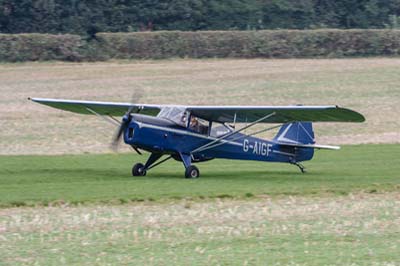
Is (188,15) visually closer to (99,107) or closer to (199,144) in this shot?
(99,107)

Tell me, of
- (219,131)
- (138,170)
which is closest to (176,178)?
(138,170)

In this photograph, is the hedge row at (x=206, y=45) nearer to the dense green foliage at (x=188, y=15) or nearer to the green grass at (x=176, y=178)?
the dense green foliage at (x=188, y=15)

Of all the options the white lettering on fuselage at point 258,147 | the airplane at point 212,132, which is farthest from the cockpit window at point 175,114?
the white lettering on fuselage at point 258,147

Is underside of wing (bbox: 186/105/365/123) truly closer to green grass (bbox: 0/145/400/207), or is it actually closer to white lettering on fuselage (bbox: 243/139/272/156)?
white lettering on fuselage (bbox: 243/139/272/156)

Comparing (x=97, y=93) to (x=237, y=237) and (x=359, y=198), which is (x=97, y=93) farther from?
(x=237, y=237)

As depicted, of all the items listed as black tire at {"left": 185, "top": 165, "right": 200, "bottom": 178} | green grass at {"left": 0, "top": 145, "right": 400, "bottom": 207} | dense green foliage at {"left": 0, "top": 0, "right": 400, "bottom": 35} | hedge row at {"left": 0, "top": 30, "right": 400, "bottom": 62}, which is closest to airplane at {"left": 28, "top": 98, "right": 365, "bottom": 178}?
black tire at {"left": 185, "top": 165, "right": 200, "bottom": 178}

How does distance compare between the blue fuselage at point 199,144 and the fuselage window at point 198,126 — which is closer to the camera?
the blue fuselage at point 199,144

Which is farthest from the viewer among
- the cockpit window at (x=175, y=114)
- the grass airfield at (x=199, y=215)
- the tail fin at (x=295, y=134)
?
the tail fin at (x=295, y=134)

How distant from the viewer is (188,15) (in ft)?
221

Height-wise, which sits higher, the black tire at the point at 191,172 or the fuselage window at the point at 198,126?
the fuselage window at the point at 198,126

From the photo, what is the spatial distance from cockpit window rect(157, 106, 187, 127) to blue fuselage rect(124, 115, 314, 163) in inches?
6.3

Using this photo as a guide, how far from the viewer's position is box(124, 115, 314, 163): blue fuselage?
21312 mm

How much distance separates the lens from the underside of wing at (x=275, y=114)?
2106cm

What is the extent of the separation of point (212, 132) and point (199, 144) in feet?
1.57
